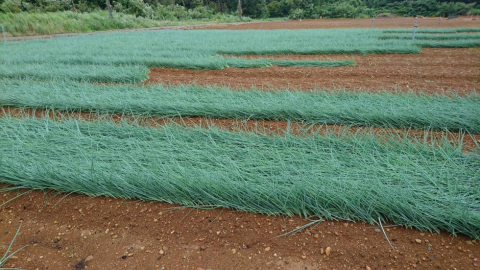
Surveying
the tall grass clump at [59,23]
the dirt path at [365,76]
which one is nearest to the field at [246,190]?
the dirt path at [365,76]

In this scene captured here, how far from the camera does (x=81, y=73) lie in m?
4.68

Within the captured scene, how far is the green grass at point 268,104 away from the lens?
2.58 metres

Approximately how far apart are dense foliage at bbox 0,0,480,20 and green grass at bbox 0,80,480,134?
19.2 meters

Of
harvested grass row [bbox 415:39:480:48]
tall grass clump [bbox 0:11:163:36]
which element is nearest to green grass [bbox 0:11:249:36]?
tall grass clump [bbox 0:11:163:36]

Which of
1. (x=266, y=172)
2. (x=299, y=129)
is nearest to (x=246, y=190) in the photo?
(x=266, y=172)

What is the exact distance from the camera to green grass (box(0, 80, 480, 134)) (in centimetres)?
258

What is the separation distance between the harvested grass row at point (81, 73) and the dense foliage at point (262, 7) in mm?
16813

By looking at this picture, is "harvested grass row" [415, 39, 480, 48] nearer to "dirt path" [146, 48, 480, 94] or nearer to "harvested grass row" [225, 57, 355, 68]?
"dirt path" [146, 48, 480, 94]

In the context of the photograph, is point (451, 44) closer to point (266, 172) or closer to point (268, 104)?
point (268, 104)

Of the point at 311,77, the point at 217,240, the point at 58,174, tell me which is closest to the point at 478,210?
the point at 217,240

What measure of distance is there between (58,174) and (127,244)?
747 millimetres

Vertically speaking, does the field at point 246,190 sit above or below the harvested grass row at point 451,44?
below

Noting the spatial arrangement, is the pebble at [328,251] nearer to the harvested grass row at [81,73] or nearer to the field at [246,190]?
the field at [246,190]

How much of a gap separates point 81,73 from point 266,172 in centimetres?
425
